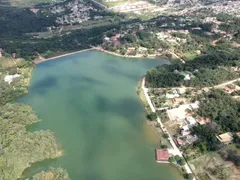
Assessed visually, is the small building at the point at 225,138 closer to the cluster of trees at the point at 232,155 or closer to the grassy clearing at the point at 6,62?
the cluster of trees at the point at 232,155

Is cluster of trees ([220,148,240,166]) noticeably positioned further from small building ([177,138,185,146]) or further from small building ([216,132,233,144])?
small building ([177,138,185,146])

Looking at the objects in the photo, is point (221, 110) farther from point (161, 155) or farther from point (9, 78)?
point (9, 78)

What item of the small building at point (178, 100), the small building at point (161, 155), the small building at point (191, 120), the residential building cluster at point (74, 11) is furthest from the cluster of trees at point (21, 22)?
the small building at point (161, 155)

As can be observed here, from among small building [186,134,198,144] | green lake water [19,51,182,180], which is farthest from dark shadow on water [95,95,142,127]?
small building [186,134,198,144]

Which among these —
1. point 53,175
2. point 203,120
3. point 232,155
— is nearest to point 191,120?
point 203,120

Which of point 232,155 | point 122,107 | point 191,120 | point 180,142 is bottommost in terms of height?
point 122,107

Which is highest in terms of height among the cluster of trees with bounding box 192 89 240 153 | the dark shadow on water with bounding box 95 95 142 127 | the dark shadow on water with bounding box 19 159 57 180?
the cluster of trees with bounding box 192 89 240 153
